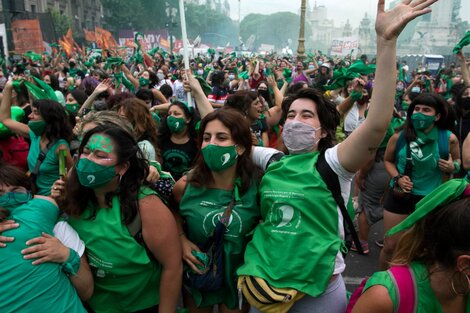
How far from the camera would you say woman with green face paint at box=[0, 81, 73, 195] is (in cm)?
350

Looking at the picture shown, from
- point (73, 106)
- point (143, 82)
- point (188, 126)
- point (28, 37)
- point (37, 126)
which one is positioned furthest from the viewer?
point (28, 37)

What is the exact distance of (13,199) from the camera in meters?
2.05

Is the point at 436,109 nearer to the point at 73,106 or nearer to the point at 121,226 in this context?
the point at 121,226

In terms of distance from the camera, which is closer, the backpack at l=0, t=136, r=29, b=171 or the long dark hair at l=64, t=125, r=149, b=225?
the long dark hair at l=64, t=125, r=149, b=225

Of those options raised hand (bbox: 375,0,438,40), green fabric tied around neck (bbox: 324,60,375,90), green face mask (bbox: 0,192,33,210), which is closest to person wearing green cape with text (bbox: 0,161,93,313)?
green face mask (bbox: 0,192,33,210)

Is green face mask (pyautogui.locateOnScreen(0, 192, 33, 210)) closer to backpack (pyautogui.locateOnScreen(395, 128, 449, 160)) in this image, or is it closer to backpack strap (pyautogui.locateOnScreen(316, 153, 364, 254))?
backpack strap (pyautogui.locateOnScreen(316, 153, 364, 254))

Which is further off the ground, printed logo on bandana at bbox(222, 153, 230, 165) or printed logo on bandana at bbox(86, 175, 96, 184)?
printed logo on bandana at bbox(222, 153, 230, 165)

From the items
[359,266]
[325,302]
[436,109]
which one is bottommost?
[359,266]

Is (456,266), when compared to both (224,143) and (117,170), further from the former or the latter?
(117,170)

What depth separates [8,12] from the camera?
28391mm

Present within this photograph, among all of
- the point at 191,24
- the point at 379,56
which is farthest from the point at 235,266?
the point at 191,24

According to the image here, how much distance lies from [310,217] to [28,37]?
2161 cm

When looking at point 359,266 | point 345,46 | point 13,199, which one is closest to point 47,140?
point 13,199

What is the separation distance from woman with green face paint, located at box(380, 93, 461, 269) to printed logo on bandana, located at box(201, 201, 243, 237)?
6.75 feet
